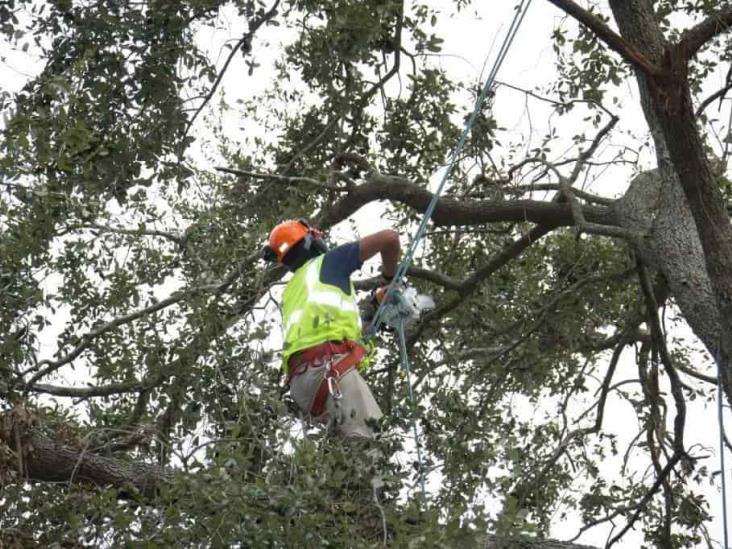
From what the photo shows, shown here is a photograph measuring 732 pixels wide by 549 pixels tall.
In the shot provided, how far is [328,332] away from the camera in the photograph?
543cm

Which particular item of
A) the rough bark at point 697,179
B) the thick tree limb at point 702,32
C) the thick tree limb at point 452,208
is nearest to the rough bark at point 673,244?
the rough bark at point 697,179

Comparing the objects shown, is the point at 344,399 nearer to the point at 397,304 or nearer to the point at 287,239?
the point at 397,304

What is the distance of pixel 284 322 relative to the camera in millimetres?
5633

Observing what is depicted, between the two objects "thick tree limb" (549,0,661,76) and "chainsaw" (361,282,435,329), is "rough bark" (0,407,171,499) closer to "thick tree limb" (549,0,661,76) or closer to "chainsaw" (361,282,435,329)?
"chainsaw" (361,282,435,329)

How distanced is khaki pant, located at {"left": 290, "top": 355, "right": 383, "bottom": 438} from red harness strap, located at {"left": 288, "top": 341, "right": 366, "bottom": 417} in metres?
0.03

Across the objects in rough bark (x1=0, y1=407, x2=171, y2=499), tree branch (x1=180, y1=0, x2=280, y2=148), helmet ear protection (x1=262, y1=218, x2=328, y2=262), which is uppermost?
tree branch (x1=180, y1=0, x2=280, y2=148)

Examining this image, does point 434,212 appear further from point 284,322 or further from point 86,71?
point 86,71

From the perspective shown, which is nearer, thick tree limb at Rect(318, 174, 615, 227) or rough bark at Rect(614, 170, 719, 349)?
rough bark at Rect(614, 170, 719, 349)

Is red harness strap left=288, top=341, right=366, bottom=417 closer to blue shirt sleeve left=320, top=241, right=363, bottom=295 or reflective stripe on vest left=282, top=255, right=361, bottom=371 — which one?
reflective stripe on vest left=282, top=255, right=361, bottom=371

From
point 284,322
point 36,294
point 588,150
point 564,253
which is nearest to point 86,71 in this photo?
point 36,294

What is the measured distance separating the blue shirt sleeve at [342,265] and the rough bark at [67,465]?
4.01 feet

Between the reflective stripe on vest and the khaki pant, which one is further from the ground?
the reflective stripe on vest

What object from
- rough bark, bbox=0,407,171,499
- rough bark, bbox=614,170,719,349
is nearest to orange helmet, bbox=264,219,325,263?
rough bark, bbox=0,407,171,499

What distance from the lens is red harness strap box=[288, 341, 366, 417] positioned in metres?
5.38
